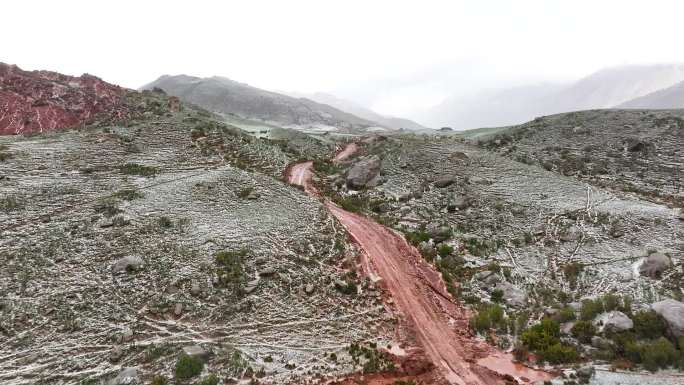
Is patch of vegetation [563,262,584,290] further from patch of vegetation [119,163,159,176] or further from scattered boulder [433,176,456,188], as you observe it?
patch of vegetation [119,163,159,176]

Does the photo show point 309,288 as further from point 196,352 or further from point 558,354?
point 558,354

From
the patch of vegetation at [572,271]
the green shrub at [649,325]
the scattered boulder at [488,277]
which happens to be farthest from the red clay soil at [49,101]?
the green shrub at [649,325]

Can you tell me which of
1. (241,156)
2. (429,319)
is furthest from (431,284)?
(241,156)

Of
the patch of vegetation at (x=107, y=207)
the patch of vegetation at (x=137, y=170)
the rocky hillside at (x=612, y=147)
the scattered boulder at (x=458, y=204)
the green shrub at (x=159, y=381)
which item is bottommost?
the green shrub at (x=159, y=381)

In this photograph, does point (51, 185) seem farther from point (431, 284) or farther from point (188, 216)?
point (431, 284)

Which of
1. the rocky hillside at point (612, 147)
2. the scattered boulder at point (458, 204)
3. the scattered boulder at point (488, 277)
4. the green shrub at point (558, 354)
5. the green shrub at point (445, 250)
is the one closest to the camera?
the green shrub at point (558, 354)

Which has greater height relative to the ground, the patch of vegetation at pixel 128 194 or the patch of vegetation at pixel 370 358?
the patch of vegetation at pixel 128 194

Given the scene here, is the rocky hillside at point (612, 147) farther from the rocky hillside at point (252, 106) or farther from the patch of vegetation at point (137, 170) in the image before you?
the rocky hillside at point (252, 106)
